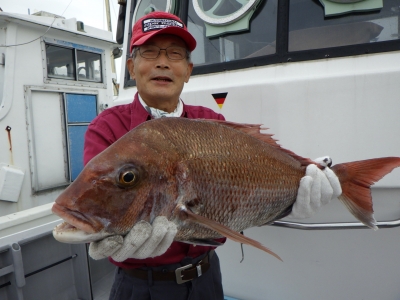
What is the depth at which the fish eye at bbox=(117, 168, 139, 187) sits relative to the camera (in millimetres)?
1185

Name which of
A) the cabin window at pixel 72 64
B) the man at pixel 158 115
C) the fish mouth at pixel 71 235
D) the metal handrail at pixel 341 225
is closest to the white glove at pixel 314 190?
the man at pixel 158 115

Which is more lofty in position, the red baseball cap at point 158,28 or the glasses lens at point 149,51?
the red baseball cap at point 158,28

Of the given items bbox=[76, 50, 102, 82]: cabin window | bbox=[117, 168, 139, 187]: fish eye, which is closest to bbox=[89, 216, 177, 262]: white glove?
bbox=[117, 168, 139, 187]: fish eye

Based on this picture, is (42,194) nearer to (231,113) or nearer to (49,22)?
(49,22)

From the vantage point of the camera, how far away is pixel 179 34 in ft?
5.57

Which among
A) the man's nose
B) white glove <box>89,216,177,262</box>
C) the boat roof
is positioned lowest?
white glove <box>89,216,177,262</box>

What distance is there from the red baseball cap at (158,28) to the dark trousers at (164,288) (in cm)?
120

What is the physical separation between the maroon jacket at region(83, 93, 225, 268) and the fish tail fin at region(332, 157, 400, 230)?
84 centimetres

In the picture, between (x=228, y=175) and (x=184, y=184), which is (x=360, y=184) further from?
(x=184, y=184)

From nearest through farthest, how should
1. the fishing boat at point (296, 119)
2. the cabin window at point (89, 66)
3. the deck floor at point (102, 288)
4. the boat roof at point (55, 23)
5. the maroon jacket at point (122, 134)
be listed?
the maroon jacket at point (122, 134)
the fishing boat at point (296, 119)
the deck floor at point (102, 288)
the boat roof at point (55, 23)
the cabin window at point (89, 66)

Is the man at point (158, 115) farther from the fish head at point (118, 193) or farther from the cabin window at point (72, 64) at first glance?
the cabin window at point (72, 64)

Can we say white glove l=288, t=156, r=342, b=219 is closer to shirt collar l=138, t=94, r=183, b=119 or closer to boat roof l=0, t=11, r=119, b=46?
shirt collar l=138, t=94, r=183, b=119

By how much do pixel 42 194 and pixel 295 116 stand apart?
5.38m

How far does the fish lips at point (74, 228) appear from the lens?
111 centimetres
